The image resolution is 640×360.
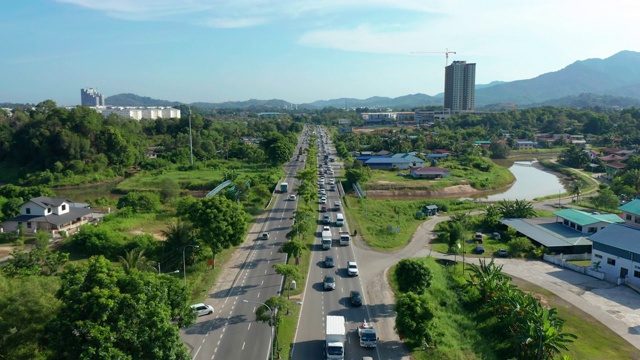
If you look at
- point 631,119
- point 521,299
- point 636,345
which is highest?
point 631,119

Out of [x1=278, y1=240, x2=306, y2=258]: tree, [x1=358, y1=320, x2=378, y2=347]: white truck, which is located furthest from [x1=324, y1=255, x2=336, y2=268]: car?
[x1=358, y1=320, x2=378, y2=347]: white truck

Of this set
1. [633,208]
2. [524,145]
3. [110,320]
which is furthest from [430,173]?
[110,320]

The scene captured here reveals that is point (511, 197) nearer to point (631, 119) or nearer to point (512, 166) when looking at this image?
point (512, 166)

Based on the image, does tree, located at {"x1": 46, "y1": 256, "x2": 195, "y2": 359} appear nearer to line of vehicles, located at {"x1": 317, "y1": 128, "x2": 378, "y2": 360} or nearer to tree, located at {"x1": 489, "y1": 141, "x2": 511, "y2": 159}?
line of vehicles, located at {"x1": 317, "y1": 128, "x2": 378, "y2": 360}

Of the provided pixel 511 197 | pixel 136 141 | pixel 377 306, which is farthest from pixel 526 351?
pixel 136 141

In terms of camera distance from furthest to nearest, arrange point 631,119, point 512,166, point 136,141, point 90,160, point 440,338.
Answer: point 631,119 < point 512,166 < point 136,141 < point 90,160 < point 440,338

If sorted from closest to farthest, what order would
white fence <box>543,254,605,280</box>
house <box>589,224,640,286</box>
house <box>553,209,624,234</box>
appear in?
house <box>589,224,640,286</box>, white fence <box>543,254,605,280</box>, house <box>553,209,624,234</box>

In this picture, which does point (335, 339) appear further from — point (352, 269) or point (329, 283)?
point (352, 269)
